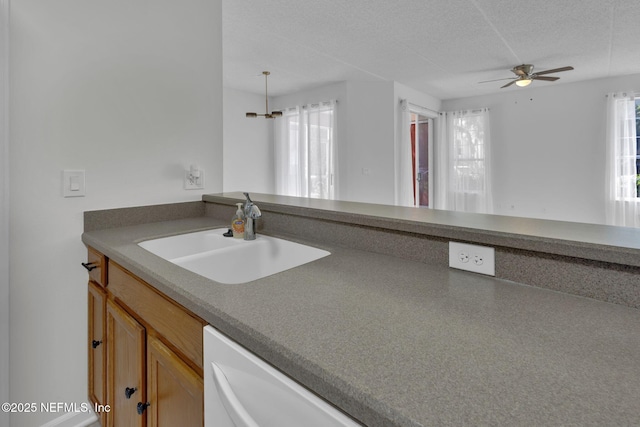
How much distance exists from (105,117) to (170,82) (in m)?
0.39

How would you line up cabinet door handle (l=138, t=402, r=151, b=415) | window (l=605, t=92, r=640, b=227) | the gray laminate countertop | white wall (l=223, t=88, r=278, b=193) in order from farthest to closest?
white wall (l=223, t=88, r=278, b=193) → window (l=605, t=92, r=640, b=227) → cabinet door handle (l=138, t=402, r=151, b=415) → the gray laminate countertop

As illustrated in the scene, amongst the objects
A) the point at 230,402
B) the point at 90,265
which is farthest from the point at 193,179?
the point at 230,402

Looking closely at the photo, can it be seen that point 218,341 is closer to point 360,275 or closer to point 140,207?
point 360,275

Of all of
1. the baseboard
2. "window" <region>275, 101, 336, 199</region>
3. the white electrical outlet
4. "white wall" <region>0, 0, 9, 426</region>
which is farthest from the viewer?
"window" <region>275, 101, 336, 199</region>

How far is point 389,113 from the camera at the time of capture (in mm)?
4711

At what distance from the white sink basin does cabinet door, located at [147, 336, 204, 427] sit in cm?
37

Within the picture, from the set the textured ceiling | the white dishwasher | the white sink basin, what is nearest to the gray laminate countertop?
the white dishwasher

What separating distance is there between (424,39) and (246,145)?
3.21 m

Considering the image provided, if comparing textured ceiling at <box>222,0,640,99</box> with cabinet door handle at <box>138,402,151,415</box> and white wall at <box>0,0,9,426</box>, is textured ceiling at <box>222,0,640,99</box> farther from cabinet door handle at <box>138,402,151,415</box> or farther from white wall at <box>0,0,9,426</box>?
cabinet door handle at <box>138,402,151,415</box>

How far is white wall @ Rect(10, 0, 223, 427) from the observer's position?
135 centimetres

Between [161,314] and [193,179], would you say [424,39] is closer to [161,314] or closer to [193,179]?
[193,179]

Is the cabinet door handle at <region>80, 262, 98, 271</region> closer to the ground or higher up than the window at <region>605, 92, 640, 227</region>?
closer to the ground

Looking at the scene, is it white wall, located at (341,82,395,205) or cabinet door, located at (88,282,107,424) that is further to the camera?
white wall, located at (341,82,395,205)

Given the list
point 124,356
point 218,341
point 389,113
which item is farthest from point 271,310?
point 389,113
